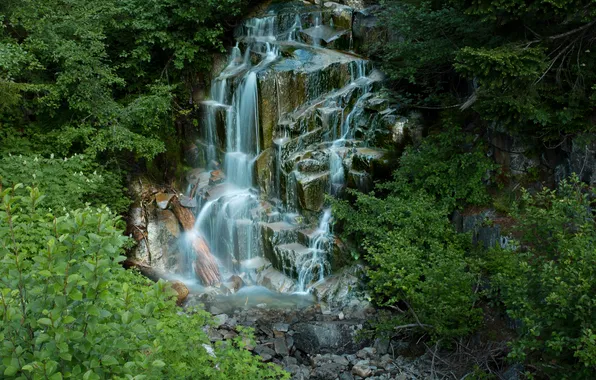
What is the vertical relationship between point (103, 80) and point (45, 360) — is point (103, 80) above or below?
above

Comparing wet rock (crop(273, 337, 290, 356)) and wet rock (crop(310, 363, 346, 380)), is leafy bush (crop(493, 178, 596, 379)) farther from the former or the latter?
wet rock (crop(273, 337, 290, 356))

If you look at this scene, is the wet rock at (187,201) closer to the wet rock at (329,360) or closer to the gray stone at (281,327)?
the gray stone at (281,327)

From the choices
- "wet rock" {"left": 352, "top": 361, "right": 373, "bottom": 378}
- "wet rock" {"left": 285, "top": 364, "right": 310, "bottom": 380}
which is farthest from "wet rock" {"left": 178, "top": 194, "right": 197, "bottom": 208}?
"wet rock" {"left": 352, "top": 361, "right": 373, "bottom": 378}

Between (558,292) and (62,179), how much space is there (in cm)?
843

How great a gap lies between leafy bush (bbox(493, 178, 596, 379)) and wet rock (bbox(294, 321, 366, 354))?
9.86ft

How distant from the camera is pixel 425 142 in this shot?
916cm

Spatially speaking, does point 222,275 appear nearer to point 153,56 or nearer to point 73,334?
point 153,56

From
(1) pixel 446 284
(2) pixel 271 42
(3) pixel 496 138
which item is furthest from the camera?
(2) pixel 271 42

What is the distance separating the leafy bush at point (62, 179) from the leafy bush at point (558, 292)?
711cm

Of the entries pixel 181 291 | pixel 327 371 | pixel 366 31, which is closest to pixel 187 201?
pixel 181 291

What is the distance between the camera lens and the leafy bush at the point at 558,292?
14.5ft

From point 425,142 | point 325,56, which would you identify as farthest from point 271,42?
point 425,142

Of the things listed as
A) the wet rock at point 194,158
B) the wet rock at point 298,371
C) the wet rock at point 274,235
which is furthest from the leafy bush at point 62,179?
the wet rock at point 298,371

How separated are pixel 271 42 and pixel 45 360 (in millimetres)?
11775
